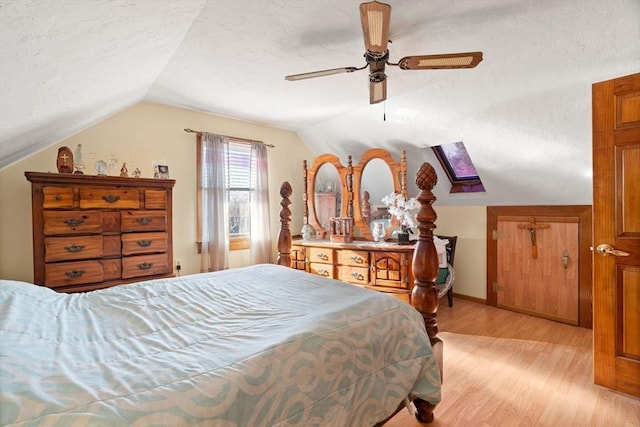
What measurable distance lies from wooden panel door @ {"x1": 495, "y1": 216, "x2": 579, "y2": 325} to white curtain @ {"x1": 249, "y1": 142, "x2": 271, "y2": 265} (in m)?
2.86

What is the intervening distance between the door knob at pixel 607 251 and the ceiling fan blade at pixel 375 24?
1.85 meters

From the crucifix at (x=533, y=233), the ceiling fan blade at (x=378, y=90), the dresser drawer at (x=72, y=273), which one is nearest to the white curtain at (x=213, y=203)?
the dresser drawer at (x=72, y=273)

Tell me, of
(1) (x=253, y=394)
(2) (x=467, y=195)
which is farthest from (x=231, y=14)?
(2) (x=467, y=195)

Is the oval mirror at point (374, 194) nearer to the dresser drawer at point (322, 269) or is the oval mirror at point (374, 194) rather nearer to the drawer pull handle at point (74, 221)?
the dresser drawer at point (322, 269)

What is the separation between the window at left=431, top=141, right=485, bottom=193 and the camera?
364 cm

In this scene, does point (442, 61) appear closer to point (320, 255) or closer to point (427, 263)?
point (427, 263)

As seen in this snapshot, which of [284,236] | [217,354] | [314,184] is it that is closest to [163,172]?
[284,236]

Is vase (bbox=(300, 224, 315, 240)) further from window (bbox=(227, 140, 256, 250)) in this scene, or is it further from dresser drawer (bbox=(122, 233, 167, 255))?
dresser drawer (bbox=(122, 233, 167, 255))

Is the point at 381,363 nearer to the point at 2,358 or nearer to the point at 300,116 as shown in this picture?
the point at 2,358

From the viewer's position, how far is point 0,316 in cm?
115

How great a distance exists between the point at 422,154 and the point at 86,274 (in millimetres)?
3555

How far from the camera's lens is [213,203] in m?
3.56

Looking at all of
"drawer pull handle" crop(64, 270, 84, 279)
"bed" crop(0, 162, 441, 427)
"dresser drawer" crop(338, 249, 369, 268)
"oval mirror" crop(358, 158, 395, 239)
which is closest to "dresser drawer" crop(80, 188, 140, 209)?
"drawer pull handle" crop(64, 270, 84, 279)

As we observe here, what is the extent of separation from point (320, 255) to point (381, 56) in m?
2.26
